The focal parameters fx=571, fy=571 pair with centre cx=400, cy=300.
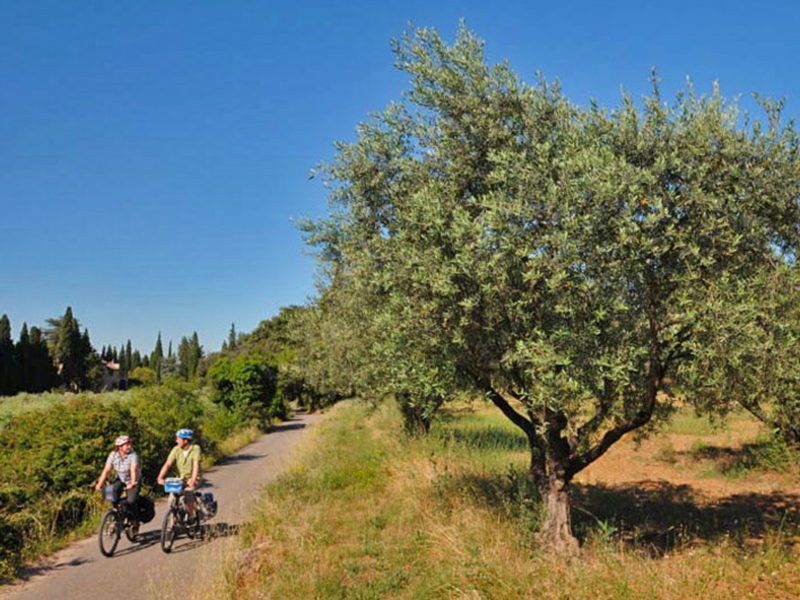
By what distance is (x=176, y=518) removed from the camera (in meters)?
10.8

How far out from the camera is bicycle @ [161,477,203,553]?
1050 centimetres

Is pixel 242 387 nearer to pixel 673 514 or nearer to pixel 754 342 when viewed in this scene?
pixel 673 514

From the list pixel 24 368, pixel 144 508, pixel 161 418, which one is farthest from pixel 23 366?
pixel 144 508

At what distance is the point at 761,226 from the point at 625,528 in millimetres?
6422

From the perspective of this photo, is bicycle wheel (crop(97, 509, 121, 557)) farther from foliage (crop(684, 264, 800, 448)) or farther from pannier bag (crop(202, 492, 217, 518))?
foliage (crop(684, 264, 800, 448))

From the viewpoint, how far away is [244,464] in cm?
2181

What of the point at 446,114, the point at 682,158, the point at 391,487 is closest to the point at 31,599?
the point at 391,487

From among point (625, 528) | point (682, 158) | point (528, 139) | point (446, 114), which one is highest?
point (446, 114)

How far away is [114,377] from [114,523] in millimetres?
111551

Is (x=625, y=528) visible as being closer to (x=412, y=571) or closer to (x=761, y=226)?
(x=412, y=571)

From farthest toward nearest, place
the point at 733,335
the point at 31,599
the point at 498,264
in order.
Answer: the point at 31,599 → the point at 498,264 → the point at 733,335

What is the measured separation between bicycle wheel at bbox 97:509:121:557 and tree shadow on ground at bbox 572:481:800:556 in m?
8.55

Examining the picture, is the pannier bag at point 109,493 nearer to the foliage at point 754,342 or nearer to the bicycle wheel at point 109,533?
the bicycle wheel at point 109,533

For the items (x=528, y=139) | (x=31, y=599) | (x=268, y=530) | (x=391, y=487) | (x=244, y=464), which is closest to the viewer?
(x=31, y=599)
